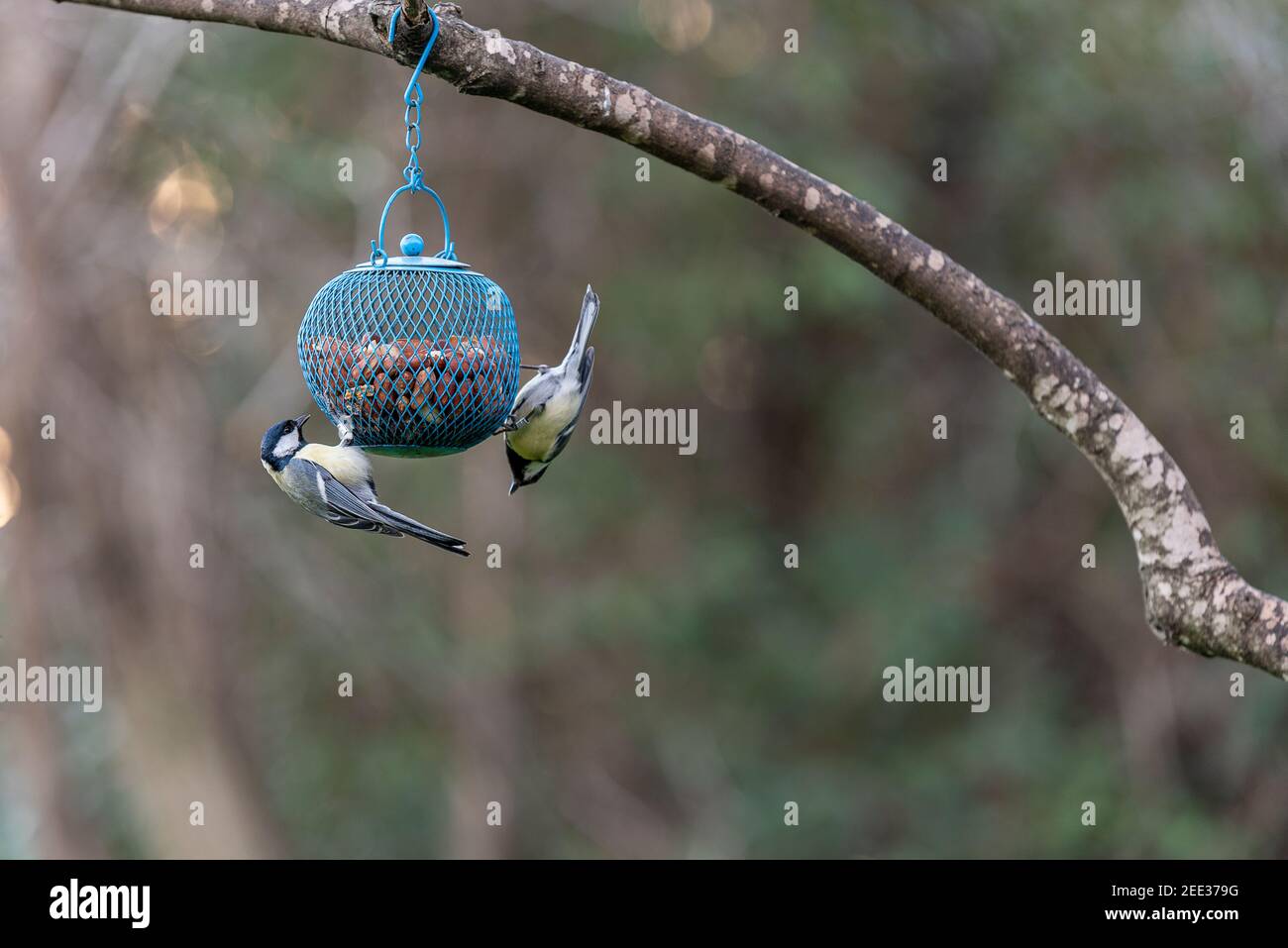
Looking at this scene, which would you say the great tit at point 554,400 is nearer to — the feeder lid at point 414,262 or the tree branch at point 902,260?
the feeder lid at point 414,262

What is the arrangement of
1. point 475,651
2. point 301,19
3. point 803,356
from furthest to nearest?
point 803,356 < point 475,651 < point 301,19

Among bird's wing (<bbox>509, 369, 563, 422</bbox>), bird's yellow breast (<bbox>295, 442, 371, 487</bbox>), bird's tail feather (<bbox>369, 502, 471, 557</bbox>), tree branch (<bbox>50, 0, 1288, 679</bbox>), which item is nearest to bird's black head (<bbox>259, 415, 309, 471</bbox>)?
bird's yellow breast (<bbox>295, 442, 371, 487</bbox>)

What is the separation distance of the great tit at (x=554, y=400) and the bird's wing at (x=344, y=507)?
46 cm

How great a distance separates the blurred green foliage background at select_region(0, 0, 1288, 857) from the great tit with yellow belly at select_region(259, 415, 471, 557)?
198 inches

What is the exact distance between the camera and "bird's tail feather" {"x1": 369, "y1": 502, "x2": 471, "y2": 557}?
3675 millimetres

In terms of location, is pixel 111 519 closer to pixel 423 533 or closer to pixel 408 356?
pixel 423 533

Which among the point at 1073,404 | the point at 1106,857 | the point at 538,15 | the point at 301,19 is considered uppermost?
the point at 538,15

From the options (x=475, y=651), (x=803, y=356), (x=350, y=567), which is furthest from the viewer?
(x=803, y=356)

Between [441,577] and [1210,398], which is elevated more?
[1210,398]

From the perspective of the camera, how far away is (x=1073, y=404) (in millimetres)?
3113

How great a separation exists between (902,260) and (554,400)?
144 centimetres

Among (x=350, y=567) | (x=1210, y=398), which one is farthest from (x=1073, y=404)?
(x=350, y=567)

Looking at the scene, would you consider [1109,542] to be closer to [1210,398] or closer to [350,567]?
Result: [1210,398]

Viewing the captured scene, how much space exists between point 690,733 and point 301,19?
30.4 feet
